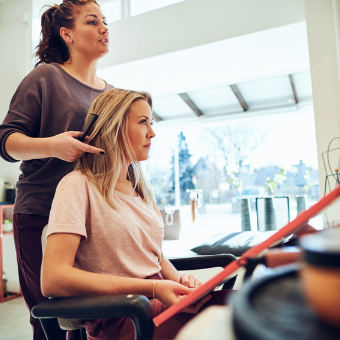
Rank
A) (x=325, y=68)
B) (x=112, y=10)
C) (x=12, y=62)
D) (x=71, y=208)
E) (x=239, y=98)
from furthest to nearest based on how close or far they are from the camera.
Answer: (x=239, y=98) < (x=112, y=10) < (x=12, y=62) < (x=325, y=68) < (x=71, y=208)

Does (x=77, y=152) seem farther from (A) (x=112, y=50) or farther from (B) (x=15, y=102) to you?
(A) (x=112, y=50)

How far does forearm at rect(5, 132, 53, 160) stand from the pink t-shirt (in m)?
0.13

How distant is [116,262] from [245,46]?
2.73 meters

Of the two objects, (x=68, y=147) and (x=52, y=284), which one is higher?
(x=68, y=147)

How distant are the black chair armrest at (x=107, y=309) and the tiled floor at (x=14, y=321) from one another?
212cm

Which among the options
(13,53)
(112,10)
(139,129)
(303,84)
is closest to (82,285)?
(139,129)

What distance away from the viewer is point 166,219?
4.79 metres

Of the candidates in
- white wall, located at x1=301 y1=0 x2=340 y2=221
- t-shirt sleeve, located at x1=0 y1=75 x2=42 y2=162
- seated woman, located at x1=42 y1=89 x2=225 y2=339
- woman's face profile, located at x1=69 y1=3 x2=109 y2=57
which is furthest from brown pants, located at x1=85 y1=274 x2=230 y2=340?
white wall, located at x1=301 y1=0 x2=340 y2=221

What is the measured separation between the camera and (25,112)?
3.89ft

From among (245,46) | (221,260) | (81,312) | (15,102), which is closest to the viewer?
(81,312)

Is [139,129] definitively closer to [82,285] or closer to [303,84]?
[82,285]

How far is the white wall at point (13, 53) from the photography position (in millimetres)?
3457

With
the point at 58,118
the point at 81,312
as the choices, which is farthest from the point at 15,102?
the point at 81,312

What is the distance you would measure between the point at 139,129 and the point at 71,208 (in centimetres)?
41
